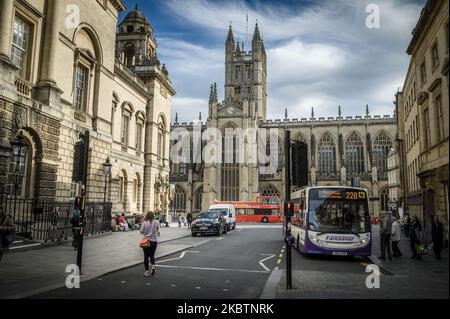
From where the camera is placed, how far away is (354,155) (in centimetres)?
6116

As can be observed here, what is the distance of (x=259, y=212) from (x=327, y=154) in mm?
19910

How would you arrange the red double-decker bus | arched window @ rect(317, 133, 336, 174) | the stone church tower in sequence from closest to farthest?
the red double-decker bus, the stone church tower, arched window @ rect(317, 133, 336, 174)

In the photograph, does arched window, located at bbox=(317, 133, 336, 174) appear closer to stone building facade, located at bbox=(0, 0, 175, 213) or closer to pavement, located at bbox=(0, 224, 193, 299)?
stone building facade, located at bbox=(0, 0, 175, 213)

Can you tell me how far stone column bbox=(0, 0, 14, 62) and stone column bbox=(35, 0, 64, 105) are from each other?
2362 mm

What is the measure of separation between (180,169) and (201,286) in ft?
188

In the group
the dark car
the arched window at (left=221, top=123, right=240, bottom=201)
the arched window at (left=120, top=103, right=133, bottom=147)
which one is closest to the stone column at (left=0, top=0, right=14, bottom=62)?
the dark car

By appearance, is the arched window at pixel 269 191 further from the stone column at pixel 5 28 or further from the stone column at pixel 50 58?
the stone column at pixel 5 28

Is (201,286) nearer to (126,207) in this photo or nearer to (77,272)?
(77,272)

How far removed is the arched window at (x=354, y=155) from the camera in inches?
2378

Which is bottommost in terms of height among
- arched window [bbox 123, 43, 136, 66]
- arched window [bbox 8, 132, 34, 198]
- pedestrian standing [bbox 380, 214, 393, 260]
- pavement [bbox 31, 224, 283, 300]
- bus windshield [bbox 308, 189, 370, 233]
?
pavement [bbox 31, 224, 283, 300]

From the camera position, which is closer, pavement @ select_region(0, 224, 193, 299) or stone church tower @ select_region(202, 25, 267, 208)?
pavement @ select_region(0, 224, 193, 299)

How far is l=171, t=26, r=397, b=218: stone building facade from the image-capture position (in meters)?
57.2

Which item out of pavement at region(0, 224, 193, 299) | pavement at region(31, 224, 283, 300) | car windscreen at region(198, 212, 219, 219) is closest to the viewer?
pavement at region(31, 224, 283, 300)
